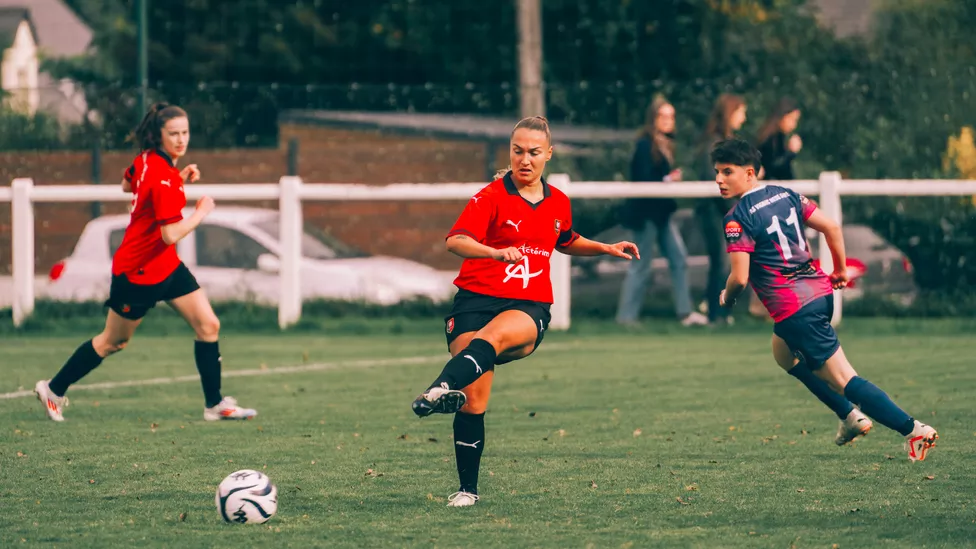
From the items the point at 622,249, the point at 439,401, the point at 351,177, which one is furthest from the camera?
the point at 351,177

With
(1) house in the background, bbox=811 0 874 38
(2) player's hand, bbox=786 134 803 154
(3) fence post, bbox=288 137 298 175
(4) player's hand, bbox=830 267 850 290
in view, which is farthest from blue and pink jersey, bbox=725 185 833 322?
(1) house in the background, bbox=811 0 874 38

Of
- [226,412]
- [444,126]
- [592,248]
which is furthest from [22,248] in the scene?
[592,248]

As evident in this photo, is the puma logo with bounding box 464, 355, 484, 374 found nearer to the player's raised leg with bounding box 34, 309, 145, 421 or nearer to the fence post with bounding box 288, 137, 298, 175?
the player's raised leg with bounding box 34, 309, 145, 421

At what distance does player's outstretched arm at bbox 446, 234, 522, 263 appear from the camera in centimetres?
638

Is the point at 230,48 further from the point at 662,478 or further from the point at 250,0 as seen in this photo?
the point at 662,478

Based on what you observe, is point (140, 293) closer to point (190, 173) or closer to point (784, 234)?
point (190, 173)

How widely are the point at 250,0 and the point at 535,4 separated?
13757 millimetres

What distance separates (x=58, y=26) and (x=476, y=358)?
76.4 m

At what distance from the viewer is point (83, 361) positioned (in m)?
9.34

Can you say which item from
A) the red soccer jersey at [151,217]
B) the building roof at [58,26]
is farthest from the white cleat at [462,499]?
the building roof at [58,26]

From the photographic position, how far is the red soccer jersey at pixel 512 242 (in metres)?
6.84

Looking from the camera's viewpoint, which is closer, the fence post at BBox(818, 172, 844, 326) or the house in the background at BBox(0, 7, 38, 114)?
the fence post at BBox(818, 172, 844, 326)

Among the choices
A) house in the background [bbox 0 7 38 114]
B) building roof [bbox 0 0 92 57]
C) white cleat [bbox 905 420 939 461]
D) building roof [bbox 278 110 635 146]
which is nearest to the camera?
white cleat [bbox 905 420 939 461]

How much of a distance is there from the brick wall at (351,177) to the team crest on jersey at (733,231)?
964cm
